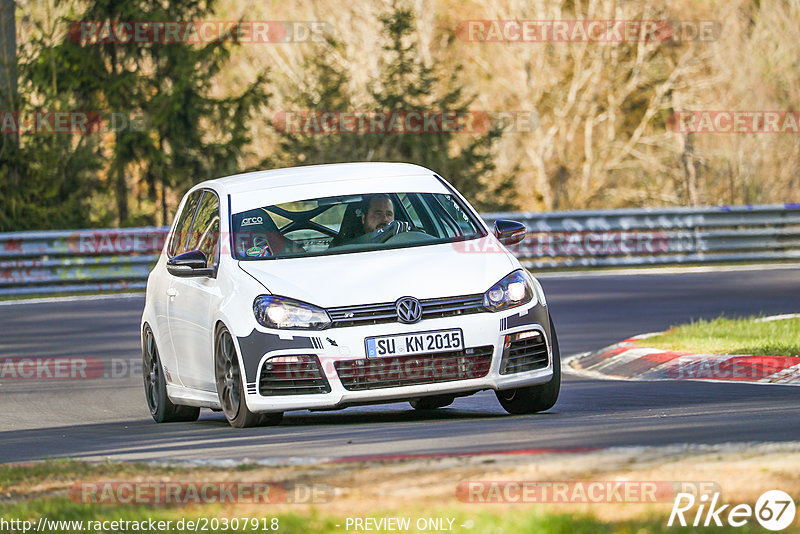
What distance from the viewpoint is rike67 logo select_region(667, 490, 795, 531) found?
5332mm

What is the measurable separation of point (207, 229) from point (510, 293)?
2.41 m

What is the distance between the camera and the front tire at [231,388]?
938 cm

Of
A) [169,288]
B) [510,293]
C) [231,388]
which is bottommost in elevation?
[231,388]

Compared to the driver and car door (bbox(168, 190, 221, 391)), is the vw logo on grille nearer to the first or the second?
the driver

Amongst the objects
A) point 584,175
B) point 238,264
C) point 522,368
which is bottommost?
point 584,175

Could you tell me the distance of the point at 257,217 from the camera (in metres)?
10.3

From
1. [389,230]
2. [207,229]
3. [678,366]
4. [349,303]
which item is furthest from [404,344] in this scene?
[678,366]

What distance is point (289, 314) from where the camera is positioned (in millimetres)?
9148

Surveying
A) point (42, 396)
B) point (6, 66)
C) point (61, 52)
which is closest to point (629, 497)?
point (42, 396)

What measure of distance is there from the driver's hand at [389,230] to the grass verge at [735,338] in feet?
13.7

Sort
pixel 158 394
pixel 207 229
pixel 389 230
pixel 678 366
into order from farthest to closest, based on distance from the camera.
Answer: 1. pixel 678 366
2. pixel 158 394
3. pixel 207 229
4. pixel 389 230

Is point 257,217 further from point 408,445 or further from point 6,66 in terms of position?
point 6,66

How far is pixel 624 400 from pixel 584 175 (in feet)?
108

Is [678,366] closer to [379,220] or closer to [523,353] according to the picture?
[379,220]
